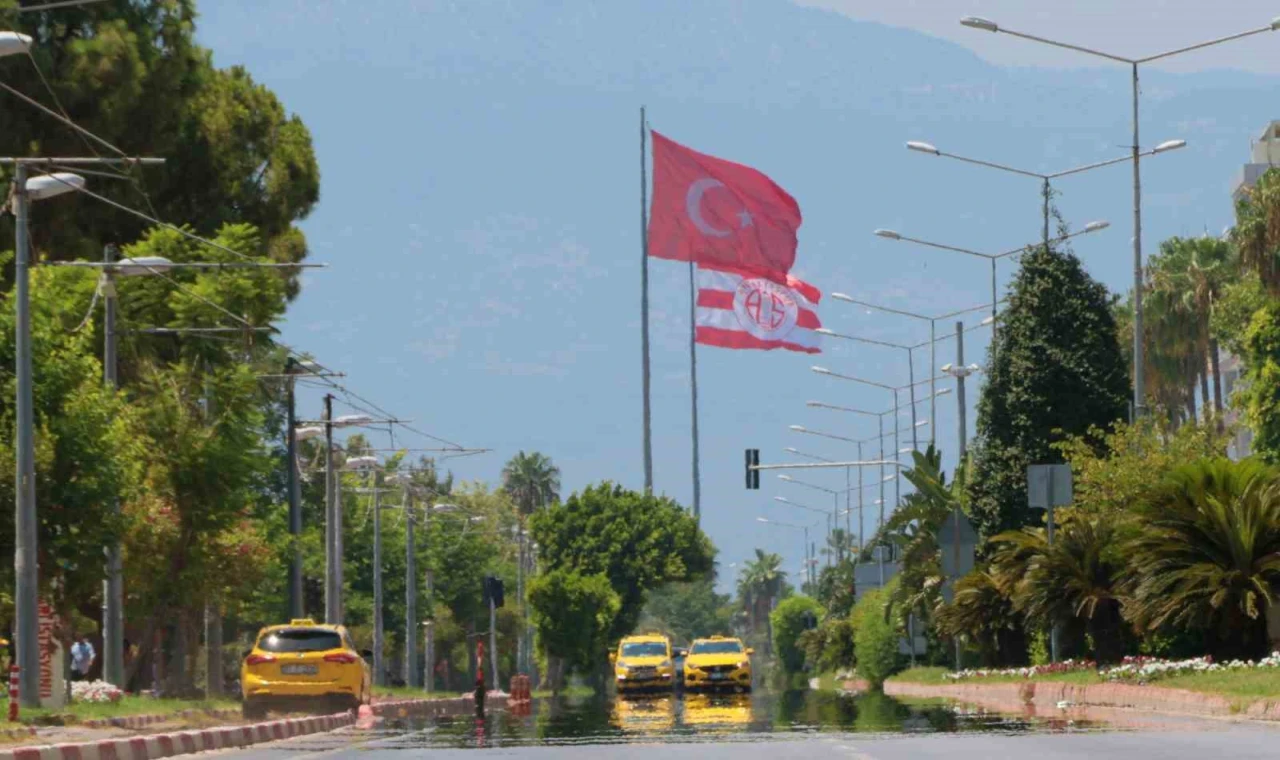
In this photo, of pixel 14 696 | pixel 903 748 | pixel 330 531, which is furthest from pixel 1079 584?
pixel 330 531

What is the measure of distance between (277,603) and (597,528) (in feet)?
74.1

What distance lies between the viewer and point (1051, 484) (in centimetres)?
4084

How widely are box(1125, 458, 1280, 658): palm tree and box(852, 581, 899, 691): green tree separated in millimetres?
36565

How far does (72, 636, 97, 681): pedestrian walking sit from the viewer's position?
58.1 m

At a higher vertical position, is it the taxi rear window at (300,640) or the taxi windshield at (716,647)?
the taxi rear window at (300,640)

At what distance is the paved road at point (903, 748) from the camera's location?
19188 millimetres

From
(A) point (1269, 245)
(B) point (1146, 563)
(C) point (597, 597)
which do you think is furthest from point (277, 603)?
(B) point (1146, 563)

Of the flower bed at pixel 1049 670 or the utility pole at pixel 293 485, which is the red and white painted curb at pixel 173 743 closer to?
the flower bed at pixel 1049 670

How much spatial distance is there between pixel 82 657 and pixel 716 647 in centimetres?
1873

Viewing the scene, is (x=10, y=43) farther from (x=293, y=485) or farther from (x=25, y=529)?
(x=293, y=485)

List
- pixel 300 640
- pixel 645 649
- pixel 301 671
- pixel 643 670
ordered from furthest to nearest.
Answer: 1. pixel 645 649
2. pixel 643 670
3. pixel 300 640
4. pixel 301 671

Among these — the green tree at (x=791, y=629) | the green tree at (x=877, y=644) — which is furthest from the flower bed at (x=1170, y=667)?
the green tree at (x=791, y=629)

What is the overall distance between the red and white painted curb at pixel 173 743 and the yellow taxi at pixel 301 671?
205 cm

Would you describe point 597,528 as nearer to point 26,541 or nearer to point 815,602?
point 815,602
